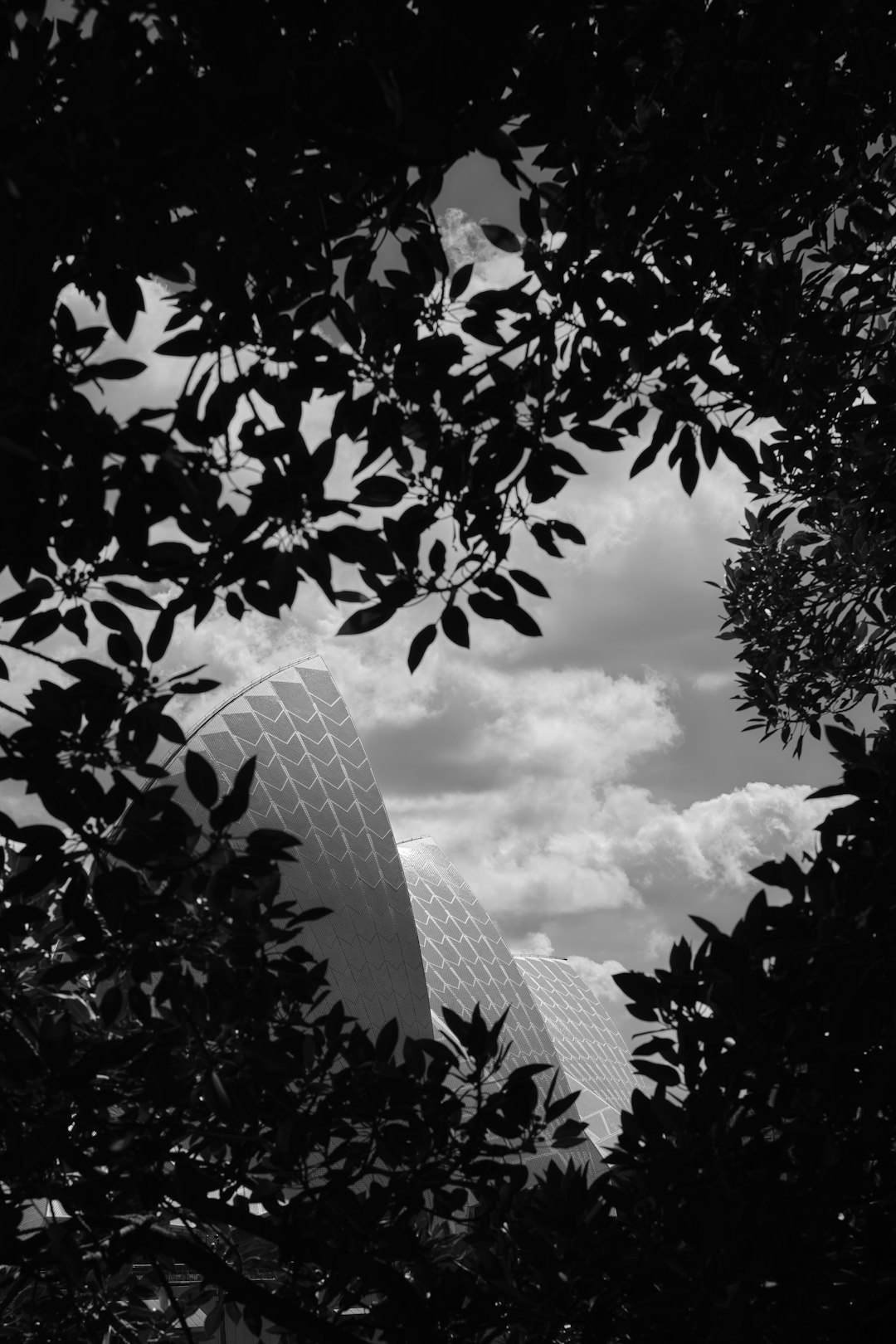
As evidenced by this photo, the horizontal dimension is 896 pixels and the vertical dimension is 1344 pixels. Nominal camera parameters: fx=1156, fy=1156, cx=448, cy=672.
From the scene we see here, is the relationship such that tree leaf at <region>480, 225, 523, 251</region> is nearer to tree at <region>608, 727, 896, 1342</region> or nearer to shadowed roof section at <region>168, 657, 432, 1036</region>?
tree at <region>608, 727, 896, 1342</region>

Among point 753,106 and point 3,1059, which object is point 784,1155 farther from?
point 753,106

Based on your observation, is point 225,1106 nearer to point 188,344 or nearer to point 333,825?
point 188,344

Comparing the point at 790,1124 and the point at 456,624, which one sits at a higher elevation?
the point at 456,624

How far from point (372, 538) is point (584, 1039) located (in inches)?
1240

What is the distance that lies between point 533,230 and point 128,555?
143 cm

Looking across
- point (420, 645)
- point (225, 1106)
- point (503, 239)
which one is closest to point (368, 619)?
point (420, 645)

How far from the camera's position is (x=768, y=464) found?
3.02 m

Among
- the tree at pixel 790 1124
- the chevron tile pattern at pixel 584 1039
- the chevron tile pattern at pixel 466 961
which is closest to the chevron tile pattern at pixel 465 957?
the chevron tile pattern at pixel 466 961

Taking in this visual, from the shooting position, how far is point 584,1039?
31641 mm

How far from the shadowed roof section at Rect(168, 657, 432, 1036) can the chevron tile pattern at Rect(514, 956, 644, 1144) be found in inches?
441

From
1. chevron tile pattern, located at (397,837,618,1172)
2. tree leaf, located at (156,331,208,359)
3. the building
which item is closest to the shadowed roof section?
the building

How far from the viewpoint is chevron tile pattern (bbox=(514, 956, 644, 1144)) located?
29.5 m

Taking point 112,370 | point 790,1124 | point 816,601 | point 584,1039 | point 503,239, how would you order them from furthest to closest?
point 584,1039 < point 816,601 < point 503,239 < point 790,1124 < point 112,370

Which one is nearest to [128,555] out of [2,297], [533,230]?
[2,297]
